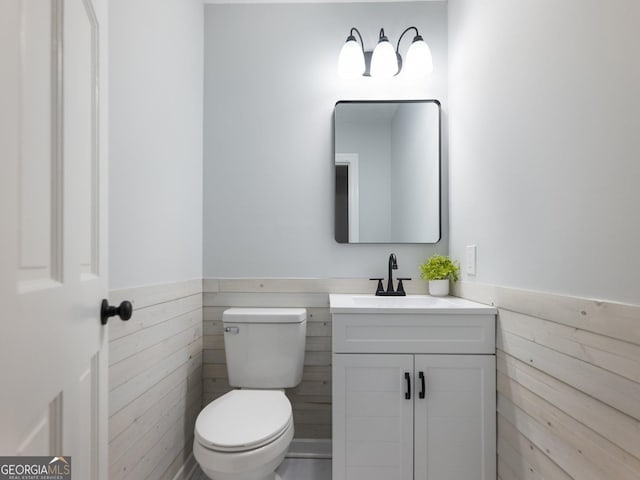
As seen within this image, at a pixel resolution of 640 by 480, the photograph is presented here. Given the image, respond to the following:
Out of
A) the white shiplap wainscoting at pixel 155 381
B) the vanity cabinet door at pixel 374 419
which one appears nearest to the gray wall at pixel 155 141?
the white shiplap wainscoting at pixel 155 381

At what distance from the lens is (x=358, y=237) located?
6.97 ft

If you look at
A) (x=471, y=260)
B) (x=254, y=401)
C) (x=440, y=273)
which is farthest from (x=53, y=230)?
(x=440, y=273)

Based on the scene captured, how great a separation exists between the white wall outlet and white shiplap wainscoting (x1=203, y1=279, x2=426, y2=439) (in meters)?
0.34

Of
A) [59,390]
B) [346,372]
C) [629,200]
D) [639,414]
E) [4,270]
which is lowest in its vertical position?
[346,372]

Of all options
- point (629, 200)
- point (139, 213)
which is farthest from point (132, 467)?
point (629, 200)

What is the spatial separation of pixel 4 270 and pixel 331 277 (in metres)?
1.72

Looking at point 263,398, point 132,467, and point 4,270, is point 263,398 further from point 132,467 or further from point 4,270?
point 4,270

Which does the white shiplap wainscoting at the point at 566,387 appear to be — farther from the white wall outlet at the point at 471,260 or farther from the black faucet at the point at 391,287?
the black faucet at the point at 391,287

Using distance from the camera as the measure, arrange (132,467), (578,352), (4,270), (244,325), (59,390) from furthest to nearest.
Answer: (244,325)
(132,467)
(578,352)
(59,390)
(4,270)

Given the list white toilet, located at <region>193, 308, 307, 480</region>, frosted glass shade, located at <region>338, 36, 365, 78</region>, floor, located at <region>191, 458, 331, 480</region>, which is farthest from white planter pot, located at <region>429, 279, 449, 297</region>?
frosted glass shade, located at <region>338, 36, 365, 78</region>

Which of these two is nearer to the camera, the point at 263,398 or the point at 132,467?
the point at 132,467

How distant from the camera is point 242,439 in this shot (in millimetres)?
1355

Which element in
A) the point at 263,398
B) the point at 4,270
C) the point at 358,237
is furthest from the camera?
the point at 358,237

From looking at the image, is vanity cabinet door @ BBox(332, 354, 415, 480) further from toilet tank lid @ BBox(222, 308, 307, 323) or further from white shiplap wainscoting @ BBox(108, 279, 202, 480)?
white shiplap wainscoting @ BBox(108, 279, 202, 480)
